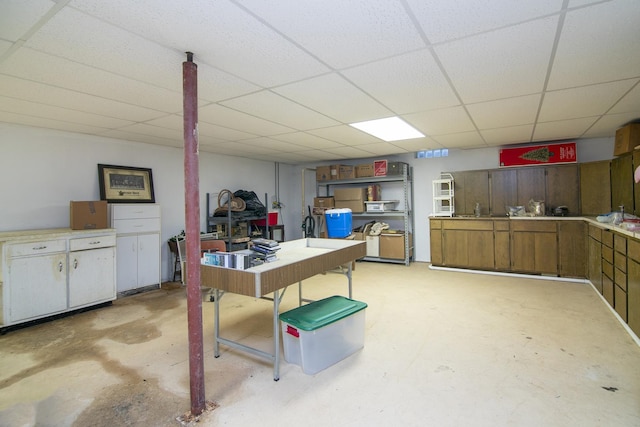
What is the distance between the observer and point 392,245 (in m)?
6.25

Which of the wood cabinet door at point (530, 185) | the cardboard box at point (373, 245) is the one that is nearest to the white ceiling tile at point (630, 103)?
the wood cabinet door at point (530, 185)

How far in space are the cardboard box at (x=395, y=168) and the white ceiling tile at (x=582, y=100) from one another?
2.67 m

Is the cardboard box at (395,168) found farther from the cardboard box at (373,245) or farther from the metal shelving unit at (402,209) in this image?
the cardboard box at (373,245)

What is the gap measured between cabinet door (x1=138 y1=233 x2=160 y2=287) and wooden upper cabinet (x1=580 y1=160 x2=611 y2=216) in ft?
21.9

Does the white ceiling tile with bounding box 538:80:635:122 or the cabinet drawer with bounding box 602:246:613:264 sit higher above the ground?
the white ceiling tile with bounding box 538:80:635:122

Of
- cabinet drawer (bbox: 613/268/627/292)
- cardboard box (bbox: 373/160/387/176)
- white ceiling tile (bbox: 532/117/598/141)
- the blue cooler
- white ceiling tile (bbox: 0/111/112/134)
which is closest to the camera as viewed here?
cabinet drawer (bbox: 613/268/627/292)

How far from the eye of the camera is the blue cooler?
5.74 metres

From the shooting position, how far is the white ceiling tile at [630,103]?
111 inches

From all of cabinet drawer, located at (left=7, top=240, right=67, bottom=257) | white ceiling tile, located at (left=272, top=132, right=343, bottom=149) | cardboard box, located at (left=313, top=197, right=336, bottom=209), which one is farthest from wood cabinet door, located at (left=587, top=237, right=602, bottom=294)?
cabinet drawer, located at (left=7, top=240, right=67, bottom=257)

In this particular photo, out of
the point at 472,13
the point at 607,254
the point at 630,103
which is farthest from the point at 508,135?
the point at 472,13

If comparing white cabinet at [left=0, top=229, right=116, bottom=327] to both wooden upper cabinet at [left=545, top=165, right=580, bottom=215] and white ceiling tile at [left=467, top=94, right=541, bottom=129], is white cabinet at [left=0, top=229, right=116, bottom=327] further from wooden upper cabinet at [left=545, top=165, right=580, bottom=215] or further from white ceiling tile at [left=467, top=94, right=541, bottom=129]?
wooden upper cabinet at [left=545, top=165, right=580, bottom=215]

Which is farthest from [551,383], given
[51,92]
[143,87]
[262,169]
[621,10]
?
[262,169]

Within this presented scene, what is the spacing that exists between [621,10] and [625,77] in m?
1.23

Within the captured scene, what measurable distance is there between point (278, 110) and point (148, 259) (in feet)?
10.1
